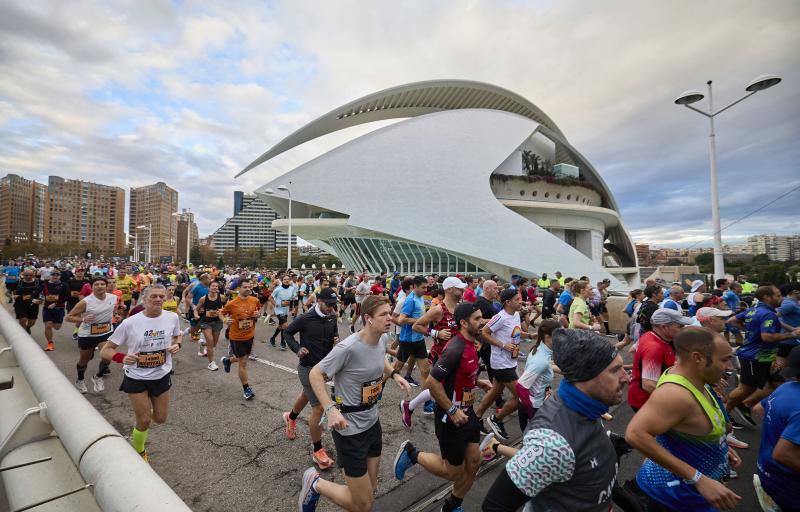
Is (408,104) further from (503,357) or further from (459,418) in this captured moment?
(459,418)

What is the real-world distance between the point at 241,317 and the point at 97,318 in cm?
220

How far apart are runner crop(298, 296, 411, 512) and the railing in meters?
1.15

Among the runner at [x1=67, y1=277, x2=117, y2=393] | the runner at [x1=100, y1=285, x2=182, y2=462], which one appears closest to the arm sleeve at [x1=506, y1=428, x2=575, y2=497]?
the runner at [x1=100, y1=285, x2=182, y2=462]

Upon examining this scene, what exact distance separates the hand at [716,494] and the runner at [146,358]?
165 inches

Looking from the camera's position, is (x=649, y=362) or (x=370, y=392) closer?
(x=370, y=392)

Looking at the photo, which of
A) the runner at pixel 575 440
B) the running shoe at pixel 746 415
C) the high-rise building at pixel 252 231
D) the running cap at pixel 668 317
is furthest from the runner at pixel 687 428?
the high-rise building at pixel 252 231

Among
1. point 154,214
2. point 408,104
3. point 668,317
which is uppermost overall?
point 408,104

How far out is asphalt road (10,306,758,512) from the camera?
2977 millimetres

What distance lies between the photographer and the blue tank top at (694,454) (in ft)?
5.91

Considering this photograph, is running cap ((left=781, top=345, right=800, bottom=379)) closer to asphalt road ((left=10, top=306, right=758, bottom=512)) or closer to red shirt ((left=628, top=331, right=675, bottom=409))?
red shirt ((left=628, top=331, right=675, bottom=409))

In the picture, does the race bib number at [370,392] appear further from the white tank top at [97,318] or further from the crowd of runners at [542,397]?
the white tank top at [97,318]

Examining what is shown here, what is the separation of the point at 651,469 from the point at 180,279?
18.7 meters

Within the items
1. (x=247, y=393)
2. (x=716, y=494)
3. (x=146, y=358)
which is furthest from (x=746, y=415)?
(x=146, y=358)

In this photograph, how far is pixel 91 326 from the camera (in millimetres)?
5363
